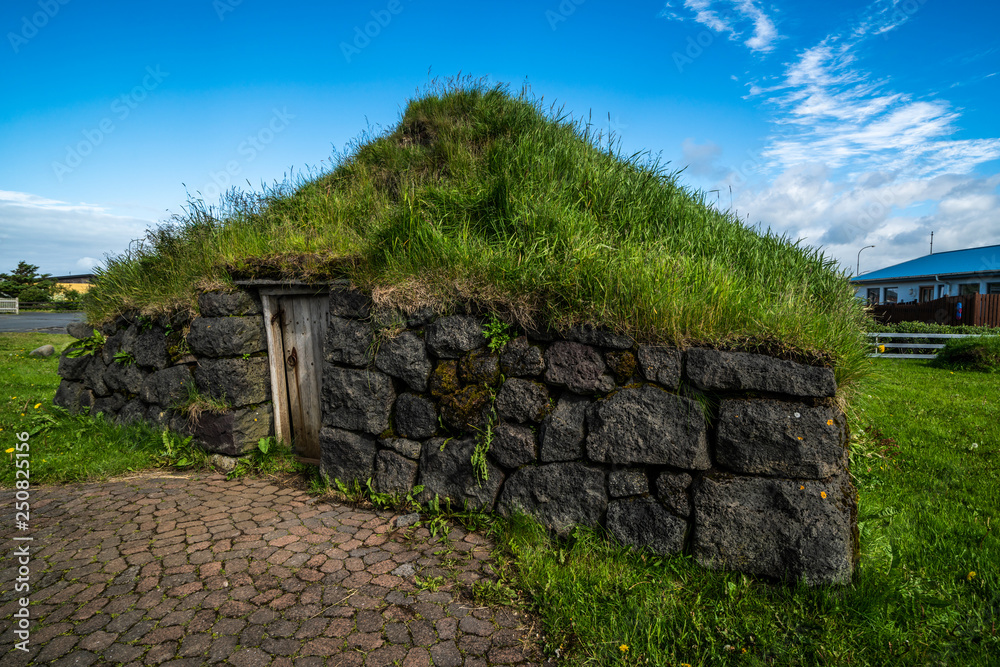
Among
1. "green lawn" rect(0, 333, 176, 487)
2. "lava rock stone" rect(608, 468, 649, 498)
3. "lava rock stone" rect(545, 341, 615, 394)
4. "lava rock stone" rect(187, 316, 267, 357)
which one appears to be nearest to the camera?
"lava rock stone" rect(608, 468, 649, 498)

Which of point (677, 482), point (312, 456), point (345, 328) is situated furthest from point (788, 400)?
point (312, 456)

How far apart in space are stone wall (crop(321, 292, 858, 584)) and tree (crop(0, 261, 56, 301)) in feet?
163

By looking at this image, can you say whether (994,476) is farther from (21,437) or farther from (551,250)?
(21,437)

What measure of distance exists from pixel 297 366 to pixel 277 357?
250 millimetres

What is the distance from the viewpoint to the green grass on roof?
3.56 metres

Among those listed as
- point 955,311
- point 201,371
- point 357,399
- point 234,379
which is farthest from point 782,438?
point 955,311

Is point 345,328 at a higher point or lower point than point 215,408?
higher

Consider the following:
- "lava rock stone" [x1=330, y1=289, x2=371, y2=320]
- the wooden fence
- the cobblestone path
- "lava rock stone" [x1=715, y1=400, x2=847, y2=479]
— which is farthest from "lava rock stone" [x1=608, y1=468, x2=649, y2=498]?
the wooden fence

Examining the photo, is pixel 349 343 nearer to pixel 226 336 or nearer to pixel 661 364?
pixel 226 336

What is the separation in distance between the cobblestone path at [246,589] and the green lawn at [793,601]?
0.35 m

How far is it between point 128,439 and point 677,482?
20.7 ft

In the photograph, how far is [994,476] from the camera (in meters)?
4.98

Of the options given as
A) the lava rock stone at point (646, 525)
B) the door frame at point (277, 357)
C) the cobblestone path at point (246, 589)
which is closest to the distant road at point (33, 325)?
the door frame at point (277, 357)

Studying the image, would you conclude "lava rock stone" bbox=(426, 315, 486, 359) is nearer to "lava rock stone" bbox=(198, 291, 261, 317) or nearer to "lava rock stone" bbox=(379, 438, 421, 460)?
"lava rock stone" bbox=(379, 438, 421, 460)
